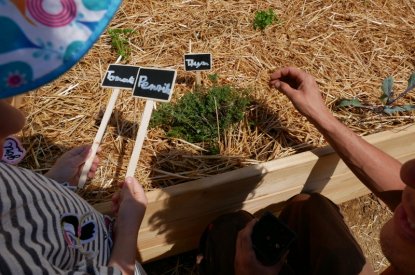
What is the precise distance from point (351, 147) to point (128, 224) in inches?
30.9

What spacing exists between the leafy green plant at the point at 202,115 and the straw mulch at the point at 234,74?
42 mm

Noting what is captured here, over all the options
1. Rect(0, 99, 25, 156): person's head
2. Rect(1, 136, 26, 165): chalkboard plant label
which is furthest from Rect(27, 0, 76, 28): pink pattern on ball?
Rect(1, 136, 26, 165): chalkboard plant label

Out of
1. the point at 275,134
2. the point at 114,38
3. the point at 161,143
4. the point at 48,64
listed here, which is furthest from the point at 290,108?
the point at 48,64

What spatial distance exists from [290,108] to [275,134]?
17 cm

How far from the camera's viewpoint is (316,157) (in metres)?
1.49

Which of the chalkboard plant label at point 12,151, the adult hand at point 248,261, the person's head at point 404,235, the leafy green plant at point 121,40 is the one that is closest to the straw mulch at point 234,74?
the leafy green plant at point 121,40

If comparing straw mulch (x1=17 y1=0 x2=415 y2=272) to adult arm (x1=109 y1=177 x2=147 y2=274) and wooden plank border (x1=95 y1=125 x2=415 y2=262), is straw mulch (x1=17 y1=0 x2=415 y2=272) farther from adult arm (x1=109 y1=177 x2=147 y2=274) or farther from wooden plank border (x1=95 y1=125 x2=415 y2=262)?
adult arm (x1=109 y1=177 x2=147 y2=274)

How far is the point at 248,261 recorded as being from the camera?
42.7 inches

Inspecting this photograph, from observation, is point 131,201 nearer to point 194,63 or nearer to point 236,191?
point 236,191

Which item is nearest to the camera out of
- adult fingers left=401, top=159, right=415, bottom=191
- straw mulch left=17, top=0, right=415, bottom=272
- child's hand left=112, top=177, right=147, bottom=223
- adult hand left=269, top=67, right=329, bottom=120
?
adult fingers left=401, top=159, right=415, bottom=191

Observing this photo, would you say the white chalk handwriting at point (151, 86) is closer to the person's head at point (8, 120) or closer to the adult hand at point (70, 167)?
the adult hand at point (70, 167)

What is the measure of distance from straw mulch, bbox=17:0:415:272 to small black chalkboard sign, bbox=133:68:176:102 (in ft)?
1.22

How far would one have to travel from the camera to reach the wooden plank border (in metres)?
1.38

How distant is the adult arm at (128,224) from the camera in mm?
989
